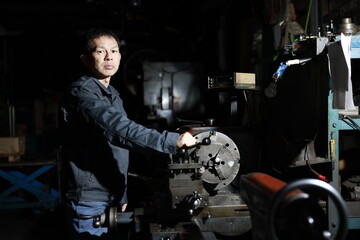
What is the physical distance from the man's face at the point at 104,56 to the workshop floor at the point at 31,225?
2.01m

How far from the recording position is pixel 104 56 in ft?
4.39

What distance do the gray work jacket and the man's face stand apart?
66 mm

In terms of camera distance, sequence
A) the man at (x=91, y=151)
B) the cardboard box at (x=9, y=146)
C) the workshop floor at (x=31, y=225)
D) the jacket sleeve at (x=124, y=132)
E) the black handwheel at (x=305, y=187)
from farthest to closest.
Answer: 1. the cardboard box at (x=9, y=146)
2. the workshop floor at (x=31, y=225)
3. the man at (x=91, y=151)
4. the jacket sleeve at (x=124, y=132)
5. the black handwheel at (x=305, y=187)

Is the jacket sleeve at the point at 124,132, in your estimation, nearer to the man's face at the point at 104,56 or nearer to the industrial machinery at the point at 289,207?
the man's face at the point at 104,56

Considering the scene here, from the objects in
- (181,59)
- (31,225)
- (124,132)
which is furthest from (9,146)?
(181,59)

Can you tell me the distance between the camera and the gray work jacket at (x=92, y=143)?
114 cm

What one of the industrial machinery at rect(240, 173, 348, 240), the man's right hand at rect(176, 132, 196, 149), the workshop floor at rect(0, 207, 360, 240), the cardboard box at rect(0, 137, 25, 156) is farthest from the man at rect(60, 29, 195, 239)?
the cardboard box at rect(0, 137, 25, 156)

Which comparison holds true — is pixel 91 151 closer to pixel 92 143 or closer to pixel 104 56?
pixel 92 143

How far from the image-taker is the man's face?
1333mm

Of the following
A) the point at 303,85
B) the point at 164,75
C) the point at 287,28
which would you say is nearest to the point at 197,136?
the point at 303,85

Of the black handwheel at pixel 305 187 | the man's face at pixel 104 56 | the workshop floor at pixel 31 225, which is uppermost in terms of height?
the man's face at pixel 104 56

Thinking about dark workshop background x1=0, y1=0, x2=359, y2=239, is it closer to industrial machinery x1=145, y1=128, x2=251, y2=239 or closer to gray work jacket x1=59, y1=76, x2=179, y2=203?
industrial machinery x1=145, y1=128, x2=251, y2=239

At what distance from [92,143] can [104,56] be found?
394 mm

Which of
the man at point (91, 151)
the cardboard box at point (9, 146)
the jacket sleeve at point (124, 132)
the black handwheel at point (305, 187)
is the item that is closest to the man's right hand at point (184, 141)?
the jacket sleeve at point (124, 132)
